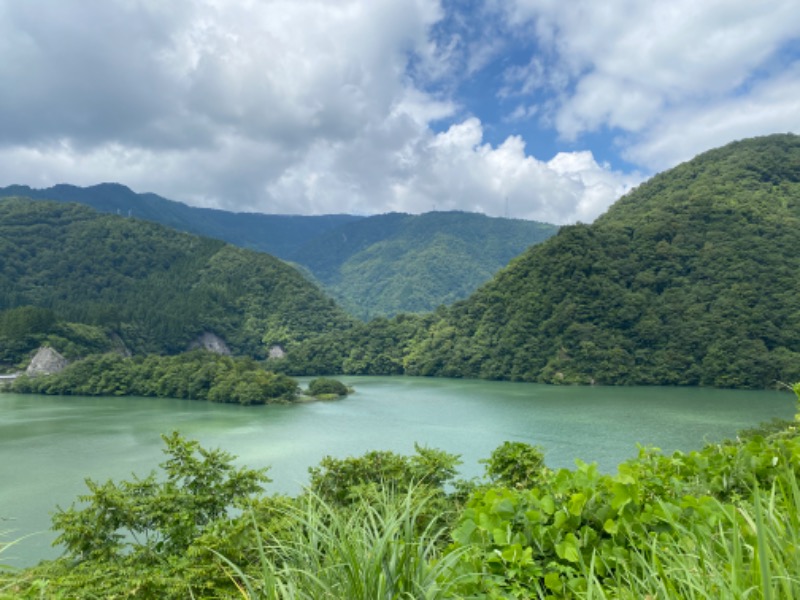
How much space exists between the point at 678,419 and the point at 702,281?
101 ft

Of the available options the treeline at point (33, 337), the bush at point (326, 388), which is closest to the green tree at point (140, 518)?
the bush at point (326, 388)

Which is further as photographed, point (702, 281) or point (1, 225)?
point (1, 225)

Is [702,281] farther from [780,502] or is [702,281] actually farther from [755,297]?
[780,502]

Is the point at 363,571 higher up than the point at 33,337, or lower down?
higher up

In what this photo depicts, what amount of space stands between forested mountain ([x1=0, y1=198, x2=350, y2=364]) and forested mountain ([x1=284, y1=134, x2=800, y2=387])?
529 inches

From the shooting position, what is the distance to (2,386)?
45625mm

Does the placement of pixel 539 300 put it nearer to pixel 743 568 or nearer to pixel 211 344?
pixel 211 344

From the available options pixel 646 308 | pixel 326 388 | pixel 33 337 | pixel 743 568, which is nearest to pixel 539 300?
pixel 646 308

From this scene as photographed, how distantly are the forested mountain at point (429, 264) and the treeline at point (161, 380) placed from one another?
83004mm

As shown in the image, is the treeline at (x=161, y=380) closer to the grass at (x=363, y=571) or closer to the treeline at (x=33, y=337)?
the treeline at (x=33, y=337)

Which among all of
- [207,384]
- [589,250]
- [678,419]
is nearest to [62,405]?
[207,384]

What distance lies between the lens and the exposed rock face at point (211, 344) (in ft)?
229

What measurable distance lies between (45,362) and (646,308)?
56.0 meters

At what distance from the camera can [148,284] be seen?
83000 millimetres
